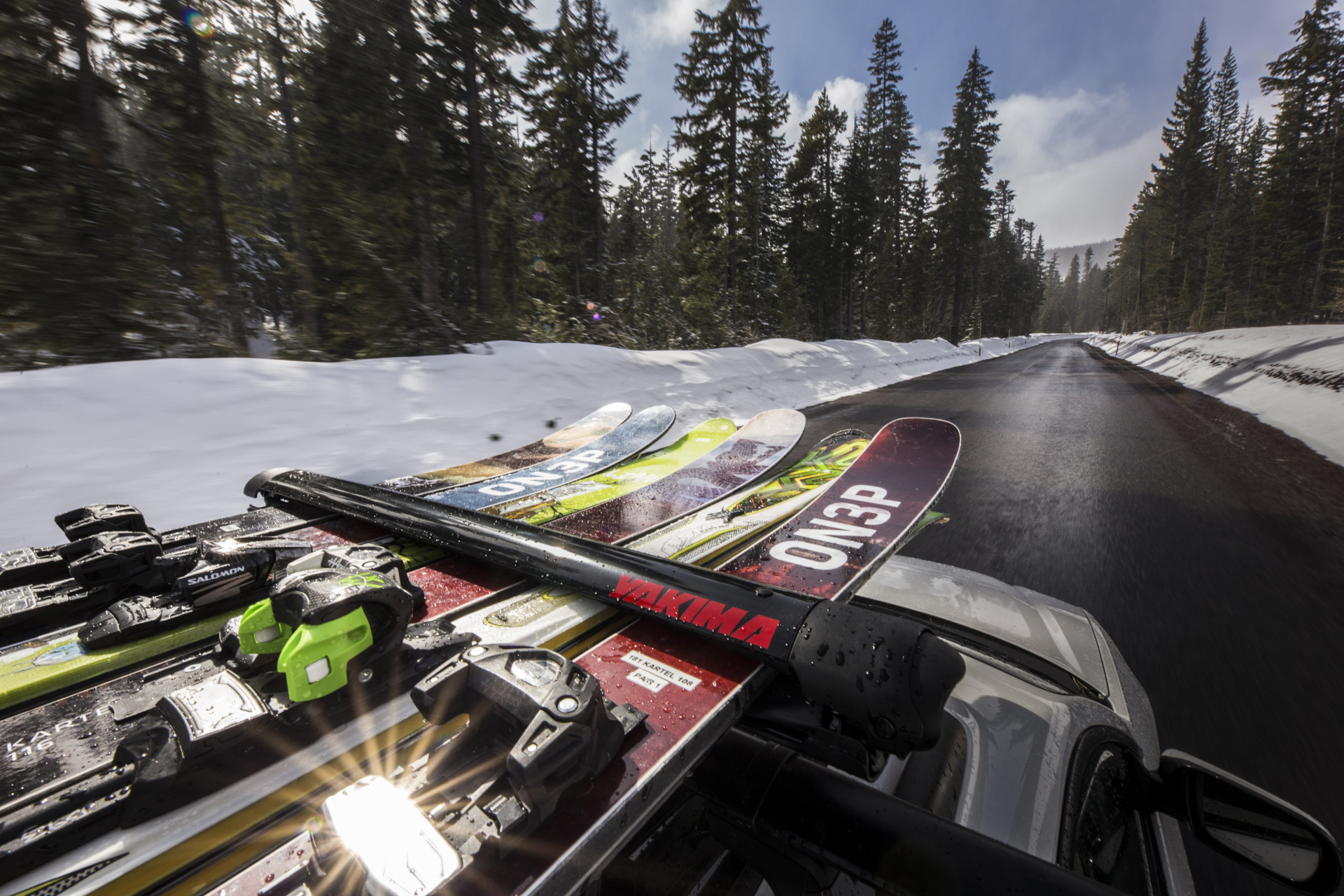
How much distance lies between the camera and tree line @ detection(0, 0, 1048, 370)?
5750 millimetres

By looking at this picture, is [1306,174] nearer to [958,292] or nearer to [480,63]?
[958,292]

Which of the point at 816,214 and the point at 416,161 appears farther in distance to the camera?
the point at 816,214

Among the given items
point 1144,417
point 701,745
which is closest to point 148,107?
point 701,745

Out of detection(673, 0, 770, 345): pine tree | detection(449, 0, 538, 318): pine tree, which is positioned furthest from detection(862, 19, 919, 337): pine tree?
detection(449, 0, 538, 318): pine tree

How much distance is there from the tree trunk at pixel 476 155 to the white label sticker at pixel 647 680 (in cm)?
1105

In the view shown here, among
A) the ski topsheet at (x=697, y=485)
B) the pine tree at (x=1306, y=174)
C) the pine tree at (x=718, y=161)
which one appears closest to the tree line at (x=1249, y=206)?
the pine tree at (x=1306, y=174)

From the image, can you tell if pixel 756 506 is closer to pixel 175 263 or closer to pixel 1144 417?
pixel 1144 417

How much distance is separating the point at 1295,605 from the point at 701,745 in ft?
10.7

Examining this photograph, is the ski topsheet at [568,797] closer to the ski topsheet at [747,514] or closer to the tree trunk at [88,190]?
the ski topsheet at [747,514]

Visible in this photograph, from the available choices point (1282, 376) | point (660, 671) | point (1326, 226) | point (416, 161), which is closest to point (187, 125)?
point (416, 161)

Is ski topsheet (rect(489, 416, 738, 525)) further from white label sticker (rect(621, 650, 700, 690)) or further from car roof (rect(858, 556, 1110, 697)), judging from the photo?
car roof (rect(858, 556, 1110, 697))

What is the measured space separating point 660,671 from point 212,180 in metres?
14.6

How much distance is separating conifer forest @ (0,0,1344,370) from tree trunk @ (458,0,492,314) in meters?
0.04

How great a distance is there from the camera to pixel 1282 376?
862cm
